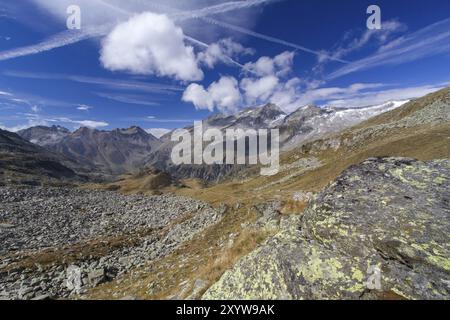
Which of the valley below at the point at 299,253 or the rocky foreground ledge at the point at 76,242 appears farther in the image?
the rocky foreground ledge at the point at 76,242

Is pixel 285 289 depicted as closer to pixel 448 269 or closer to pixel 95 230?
pixel 448 269

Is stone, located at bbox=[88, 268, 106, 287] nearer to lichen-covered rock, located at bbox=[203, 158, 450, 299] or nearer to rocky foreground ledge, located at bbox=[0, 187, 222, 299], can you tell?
rocky foreground ledge, located at bbox=[0, 187, 222, 299]

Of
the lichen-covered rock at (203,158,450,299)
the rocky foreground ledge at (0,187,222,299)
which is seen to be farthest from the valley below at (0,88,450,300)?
the rocky foreground ledge at (0,187,222,299)

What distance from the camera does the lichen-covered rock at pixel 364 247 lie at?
7758 millimetres

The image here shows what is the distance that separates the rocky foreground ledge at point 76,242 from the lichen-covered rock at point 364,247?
19537mm

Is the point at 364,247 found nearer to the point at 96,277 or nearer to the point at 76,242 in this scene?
the point at 96,277

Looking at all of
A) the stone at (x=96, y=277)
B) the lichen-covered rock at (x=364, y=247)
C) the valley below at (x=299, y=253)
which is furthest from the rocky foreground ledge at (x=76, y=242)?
the lichen-covered rock at (x=364, y=247)

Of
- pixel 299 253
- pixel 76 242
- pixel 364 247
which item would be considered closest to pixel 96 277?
pixel 76 242

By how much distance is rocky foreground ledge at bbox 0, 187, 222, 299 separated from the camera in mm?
24328

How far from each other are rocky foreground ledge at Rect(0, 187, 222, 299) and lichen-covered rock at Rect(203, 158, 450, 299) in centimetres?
1954

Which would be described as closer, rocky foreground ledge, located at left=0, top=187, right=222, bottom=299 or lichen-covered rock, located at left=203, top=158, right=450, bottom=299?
lichen-covered rock, located at left=203, top=158, right=450, bottom=299

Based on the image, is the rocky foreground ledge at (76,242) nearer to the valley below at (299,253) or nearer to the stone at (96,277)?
the stone at (96,277)

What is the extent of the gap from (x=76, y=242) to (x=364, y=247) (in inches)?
1501
